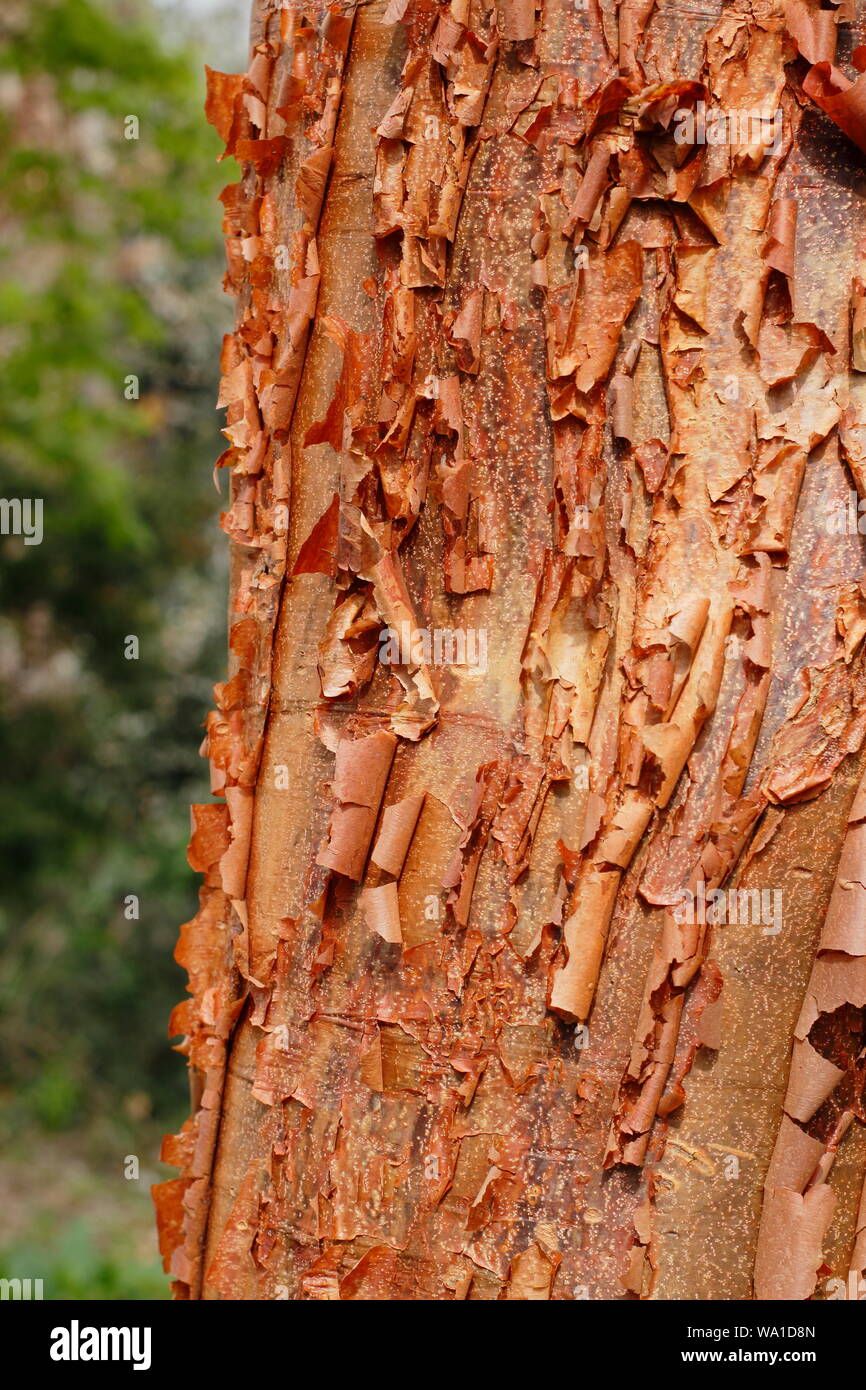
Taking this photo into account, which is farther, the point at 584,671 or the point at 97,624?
the point at 97,624

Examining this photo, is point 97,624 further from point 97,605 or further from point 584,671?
point 584,671

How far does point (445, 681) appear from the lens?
2.54ft

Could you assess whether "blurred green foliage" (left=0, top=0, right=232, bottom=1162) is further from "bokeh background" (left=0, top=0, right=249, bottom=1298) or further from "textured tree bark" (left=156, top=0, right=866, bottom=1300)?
"textured tree bark" (left=156, top=0, right=866, bottom=1300)

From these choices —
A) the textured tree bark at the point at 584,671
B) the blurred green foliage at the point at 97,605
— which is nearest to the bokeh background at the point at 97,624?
the blurred green foliage at the point at 97,605

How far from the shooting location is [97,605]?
498cm

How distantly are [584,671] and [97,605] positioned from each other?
452 cm

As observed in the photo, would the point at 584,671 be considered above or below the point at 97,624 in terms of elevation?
below

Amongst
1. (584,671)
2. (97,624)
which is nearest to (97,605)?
(97,624)

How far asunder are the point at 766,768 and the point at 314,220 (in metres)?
0.50

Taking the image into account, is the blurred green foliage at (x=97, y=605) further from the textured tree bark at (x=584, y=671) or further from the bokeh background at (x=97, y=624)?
the textured tree bark at (x=584, y=671)

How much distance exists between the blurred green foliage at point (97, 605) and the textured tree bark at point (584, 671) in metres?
4.06

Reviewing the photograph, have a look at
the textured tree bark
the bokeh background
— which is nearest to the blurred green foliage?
the bokeh background

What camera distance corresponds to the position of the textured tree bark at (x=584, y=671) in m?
0.72
